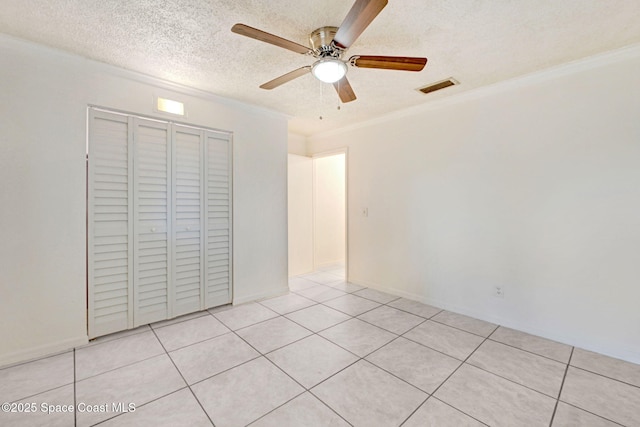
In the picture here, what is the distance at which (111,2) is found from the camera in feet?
5.50

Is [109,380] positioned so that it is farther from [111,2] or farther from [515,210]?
[515,210]

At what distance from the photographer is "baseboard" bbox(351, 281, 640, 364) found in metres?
2.16

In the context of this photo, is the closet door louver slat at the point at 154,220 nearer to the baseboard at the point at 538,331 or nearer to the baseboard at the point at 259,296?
the baseboard at the point at 259,296

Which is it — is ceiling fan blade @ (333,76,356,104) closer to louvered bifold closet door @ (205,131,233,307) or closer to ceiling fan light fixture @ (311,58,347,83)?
ceiling fan light fixture @ (311,58,347,83)

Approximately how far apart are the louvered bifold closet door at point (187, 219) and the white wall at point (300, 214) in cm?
174

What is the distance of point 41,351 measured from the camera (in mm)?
2180

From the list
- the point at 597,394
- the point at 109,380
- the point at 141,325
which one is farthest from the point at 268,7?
the point at 597,394

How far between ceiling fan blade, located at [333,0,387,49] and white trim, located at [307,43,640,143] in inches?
76.9

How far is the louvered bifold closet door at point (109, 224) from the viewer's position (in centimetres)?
241

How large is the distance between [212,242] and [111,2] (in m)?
2.24

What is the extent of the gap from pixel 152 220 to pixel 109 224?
35 centimetres

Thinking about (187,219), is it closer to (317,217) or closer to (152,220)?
(152,220)

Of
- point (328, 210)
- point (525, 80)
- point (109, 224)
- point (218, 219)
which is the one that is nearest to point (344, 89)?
point (525, 80)

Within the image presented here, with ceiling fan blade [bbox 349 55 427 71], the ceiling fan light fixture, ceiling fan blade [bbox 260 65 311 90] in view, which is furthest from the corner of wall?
ceiling fan blade [bbox 349 55 427 71]
